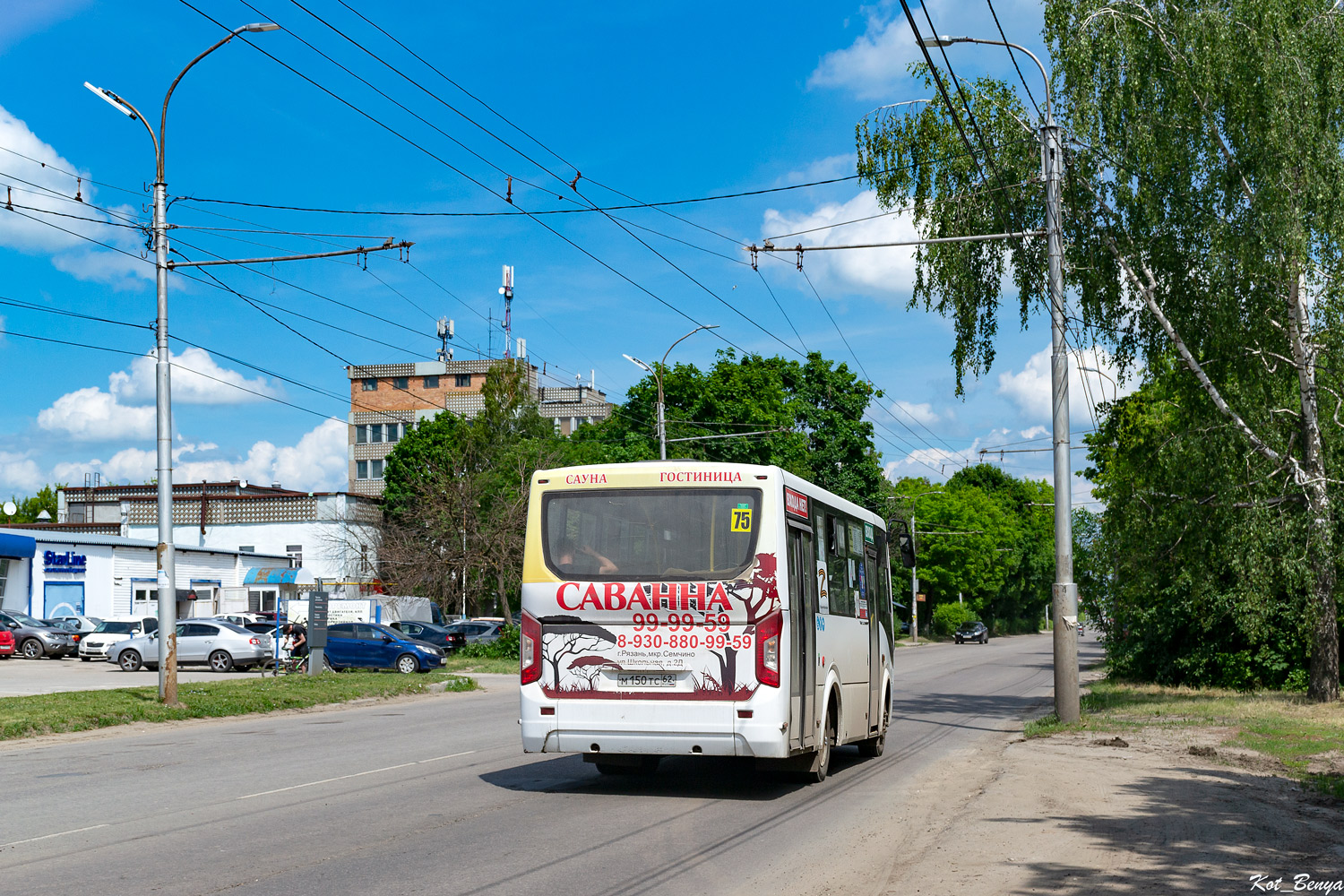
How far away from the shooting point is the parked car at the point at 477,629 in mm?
46344

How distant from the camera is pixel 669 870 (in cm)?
809

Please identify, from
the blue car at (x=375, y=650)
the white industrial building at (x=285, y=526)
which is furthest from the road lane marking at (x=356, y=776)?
the white industrial building at (x=285, y=526)

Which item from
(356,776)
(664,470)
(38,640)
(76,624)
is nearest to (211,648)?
(38,640)

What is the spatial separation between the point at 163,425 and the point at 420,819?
13.9 metres

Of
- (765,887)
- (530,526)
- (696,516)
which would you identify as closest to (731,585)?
(696,516)

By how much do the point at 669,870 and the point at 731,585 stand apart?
3.50 meters

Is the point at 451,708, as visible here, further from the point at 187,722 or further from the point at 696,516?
the point at 696,516

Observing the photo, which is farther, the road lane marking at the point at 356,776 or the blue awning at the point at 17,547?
the blue awning at the point at 17,547

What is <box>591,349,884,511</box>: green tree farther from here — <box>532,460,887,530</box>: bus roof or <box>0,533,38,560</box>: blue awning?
<box>532,460,887,530</box>: bus roof

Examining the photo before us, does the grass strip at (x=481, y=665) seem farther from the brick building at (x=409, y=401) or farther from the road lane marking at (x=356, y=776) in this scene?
the brick building at (x=409, y=401)

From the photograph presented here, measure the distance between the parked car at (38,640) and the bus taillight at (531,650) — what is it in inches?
1481

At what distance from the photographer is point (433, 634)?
42375mm

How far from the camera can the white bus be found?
36.4 feet

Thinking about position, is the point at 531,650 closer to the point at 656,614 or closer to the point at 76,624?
the point at 656,614
